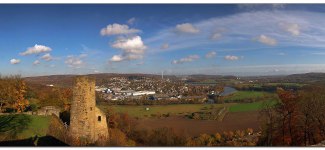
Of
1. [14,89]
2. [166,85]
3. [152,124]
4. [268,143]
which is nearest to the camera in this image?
[268,143]

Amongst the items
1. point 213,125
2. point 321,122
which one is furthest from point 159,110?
point 321,122

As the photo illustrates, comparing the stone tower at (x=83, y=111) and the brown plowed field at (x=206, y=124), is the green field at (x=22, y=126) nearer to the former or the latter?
the stone tower at (x=83, y=111)

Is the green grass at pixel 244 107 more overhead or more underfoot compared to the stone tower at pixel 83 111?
more underfoot

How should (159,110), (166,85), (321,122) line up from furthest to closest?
(166,85) → (159,110) → (321,122)

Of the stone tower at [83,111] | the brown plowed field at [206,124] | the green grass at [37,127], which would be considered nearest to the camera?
the green grass at [37,127]

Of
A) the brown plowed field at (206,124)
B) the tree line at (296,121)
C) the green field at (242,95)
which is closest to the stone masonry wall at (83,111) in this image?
the tree line at (296,121)

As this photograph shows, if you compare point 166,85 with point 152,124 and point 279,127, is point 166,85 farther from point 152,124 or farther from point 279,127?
point 279,127
